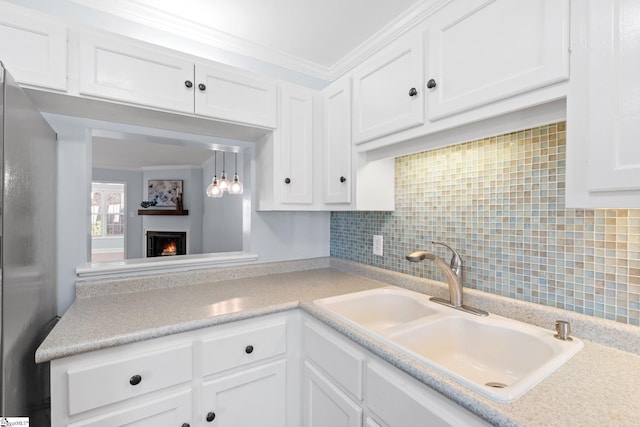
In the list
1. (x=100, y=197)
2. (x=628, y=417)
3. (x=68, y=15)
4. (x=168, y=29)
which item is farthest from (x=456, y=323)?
(x=100, y=197)

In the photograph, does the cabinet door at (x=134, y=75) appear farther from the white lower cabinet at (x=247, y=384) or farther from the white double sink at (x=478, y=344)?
the white double sink at (x=478, y=344)

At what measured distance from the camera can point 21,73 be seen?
1107 millimetres

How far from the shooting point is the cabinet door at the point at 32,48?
1093mm

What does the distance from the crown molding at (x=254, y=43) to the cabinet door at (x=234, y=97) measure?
1.41ft

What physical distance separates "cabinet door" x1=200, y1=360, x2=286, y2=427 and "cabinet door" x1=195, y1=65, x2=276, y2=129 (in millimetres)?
1263

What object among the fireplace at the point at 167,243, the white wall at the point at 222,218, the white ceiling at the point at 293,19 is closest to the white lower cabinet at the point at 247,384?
the white ceiling at the point at 293,19

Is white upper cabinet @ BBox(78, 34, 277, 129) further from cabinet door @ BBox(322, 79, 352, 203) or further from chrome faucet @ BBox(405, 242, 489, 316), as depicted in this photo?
chrome faucet @ BBox(405, 242, 489, 316)

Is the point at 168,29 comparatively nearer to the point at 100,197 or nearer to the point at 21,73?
the point at 21,73

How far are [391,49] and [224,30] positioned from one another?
1.05 m

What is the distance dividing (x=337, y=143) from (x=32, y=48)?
1.37 metres

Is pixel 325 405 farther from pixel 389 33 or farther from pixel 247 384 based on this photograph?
pixel 389 33

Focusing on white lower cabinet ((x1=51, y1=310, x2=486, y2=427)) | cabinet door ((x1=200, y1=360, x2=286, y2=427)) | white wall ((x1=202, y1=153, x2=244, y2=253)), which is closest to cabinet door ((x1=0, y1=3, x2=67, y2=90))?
white lower cabinet ((x1=51, y1=310, x2=486, y2=427))

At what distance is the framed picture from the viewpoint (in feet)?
18.1

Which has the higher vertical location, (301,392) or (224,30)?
(224,30)
